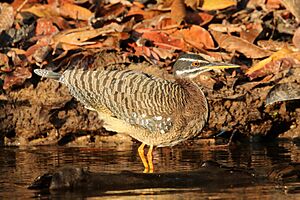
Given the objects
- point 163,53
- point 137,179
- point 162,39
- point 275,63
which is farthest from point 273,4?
point 137,179

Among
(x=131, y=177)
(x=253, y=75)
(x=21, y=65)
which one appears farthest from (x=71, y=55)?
(x=131, y=177)

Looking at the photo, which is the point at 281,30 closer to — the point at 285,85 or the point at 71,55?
the point at 285,85

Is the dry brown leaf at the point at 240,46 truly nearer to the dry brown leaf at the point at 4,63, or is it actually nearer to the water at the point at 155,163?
the water at the point at 155,163

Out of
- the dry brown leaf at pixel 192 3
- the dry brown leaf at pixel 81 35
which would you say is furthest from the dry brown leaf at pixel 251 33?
the dry brown leaf at pixel 81 35

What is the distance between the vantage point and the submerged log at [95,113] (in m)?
12.8

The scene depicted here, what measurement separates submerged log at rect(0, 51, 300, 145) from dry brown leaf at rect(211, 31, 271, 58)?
0.69 meters

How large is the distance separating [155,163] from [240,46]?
3401 mm

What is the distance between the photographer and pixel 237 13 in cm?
1492

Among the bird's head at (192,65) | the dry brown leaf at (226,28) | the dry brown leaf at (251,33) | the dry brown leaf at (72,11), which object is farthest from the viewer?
the dry brown leaf at (72,11)

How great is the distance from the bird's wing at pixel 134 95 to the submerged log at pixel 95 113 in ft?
7.16

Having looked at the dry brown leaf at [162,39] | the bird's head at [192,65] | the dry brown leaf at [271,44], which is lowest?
the bird's head at [192,65]

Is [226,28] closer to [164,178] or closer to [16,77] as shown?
[16,77]

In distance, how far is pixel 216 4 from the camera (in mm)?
14680

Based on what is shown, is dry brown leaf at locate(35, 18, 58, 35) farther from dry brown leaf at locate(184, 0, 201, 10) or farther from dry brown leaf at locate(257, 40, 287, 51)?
dry brown leaf at locate(257, 40, 287, 51)
